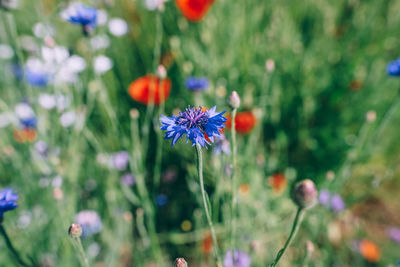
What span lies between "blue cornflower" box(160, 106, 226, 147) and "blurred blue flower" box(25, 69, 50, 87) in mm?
1228

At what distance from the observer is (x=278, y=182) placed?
1.45m

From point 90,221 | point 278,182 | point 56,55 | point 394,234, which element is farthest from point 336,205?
point 56,55

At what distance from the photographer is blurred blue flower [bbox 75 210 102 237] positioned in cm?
125

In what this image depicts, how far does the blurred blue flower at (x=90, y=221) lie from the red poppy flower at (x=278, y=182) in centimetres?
83

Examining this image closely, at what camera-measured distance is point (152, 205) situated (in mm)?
1232

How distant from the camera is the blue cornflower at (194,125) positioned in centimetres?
60

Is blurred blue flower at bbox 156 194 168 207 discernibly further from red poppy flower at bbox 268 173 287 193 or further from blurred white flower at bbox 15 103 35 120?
blurred white flower at bbox 15 103 35 120

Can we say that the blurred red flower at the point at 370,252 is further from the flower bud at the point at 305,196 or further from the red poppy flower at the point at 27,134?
the red poppy flower at the point at 27,134

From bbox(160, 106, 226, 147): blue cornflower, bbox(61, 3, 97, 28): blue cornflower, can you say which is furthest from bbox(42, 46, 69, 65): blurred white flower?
bbox(160, 106, 226, 147): blue cornflower

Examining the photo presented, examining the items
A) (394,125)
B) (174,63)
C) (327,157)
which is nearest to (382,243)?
(327,157)

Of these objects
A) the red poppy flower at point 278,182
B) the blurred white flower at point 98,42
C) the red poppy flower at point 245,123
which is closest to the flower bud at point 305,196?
the red poppy flower at point 245,123

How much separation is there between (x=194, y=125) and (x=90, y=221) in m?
0.90

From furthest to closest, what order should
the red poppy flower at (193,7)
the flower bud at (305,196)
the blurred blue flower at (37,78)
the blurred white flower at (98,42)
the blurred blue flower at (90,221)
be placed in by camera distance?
the blurred blue flower at (37,78) < the red poppy flower at (193,7) < the blurred white flower at (98,42) < the blurred blue flower at (90,221) < the flower bud at (305,196)

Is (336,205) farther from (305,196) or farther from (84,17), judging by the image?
(84,17)
